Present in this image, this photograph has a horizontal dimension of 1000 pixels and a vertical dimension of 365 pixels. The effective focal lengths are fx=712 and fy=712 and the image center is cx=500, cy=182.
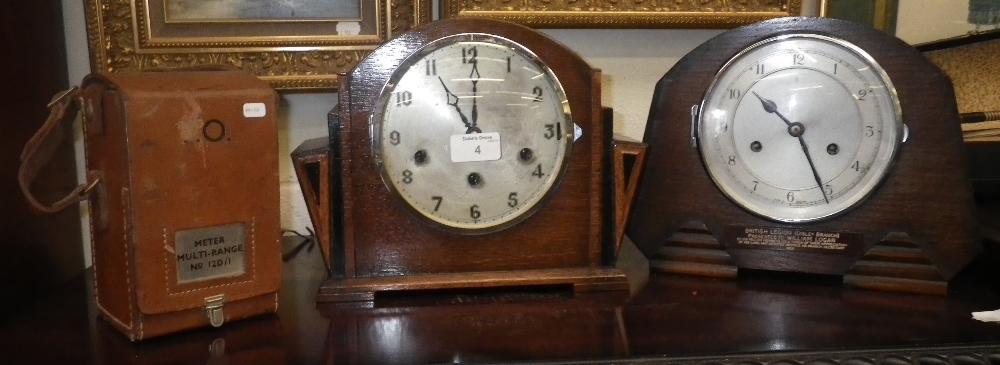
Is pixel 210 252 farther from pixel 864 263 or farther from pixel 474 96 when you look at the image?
pixel 864 263

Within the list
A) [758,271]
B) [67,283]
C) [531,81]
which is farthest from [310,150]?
[758,271]

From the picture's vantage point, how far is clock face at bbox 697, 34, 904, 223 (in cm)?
84

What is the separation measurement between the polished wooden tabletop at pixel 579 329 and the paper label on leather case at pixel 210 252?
60mm

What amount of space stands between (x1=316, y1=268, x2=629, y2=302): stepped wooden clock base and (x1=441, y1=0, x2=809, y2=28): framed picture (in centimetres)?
43

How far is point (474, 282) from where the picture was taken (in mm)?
829

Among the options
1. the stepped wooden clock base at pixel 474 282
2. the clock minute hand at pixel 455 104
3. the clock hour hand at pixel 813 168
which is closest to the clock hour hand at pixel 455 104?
the clock minute hand at pixel 455 104

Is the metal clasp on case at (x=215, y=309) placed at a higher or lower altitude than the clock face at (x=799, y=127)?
lower

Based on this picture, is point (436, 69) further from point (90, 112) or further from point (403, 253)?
point (90, 112)

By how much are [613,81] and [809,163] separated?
398mm

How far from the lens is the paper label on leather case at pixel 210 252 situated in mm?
716

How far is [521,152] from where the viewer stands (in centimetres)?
83

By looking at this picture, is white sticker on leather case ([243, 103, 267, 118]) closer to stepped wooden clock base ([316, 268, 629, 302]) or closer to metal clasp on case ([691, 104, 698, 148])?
stepped wooden clock base ([316, 268, 629, 302])

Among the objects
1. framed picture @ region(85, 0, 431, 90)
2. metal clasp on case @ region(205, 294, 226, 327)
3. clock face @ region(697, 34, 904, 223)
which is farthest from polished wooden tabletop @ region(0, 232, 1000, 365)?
framed picture @ region(85, 0, 431, 90)

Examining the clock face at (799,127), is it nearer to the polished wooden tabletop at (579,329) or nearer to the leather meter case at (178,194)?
the polished wooden tabletop at (579,329)
